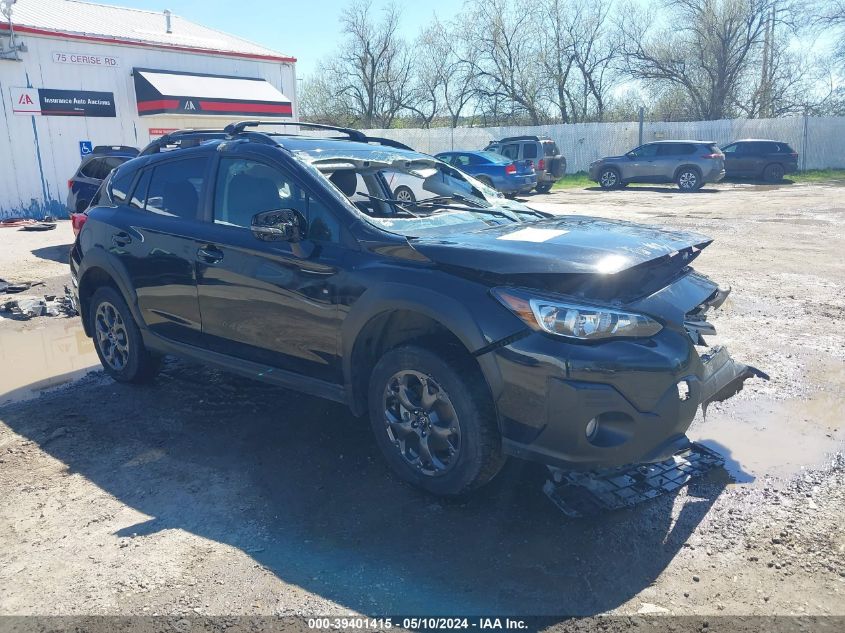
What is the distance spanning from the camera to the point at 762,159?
25.4 m

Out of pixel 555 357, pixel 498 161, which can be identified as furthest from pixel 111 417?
pixel 498 161

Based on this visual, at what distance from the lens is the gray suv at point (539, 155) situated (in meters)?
22.9

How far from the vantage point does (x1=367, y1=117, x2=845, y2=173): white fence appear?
29469mm

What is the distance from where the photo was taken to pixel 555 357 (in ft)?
9.91

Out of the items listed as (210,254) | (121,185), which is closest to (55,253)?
(121,185)

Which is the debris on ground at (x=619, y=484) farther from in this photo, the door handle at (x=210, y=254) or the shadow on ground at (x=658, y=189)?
the shadow on ground at (x=658, y=189)

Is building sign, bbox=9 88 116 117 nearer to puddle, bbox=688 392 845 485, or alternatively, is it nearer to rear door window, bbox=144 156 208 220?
rear door window, bbox=144 156 208 220

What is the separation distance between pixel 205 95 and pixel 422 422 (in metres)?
19.8

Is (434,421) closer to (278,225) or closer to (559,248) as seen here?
(559,248)

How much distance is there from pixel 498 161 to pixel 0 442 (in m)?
17.6

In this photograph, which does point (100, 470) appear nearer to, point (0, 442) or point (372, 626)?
point (0, 442)

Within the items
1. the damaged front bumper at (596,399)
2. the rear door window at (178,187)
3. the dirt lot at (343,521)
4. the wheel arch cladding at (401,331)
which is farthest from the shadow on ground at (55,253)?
the damaged front bumper at (596,399)

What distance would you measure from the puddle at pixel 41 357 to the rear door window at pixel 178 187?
5.99ft

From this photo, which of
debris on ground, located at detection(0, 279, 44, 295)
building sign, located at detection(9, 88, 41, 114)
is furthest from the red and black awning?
debris on ground, located at detection(0, 279, 44, 295)
